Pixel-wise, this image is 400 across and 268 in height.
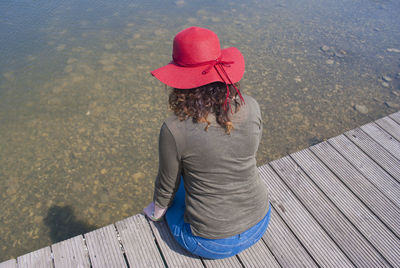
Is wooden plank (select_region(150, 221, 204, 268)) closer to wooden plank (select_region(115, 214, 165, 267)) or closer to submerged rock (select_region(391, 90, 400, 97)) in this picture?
wooden plank (select_region(115, 214, 165, 267))

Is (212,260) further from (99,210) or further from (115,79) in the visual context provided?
(115,79)

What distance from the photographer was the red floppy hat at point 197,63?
1502mm

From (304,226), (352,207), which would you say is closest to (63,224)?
(304,226)

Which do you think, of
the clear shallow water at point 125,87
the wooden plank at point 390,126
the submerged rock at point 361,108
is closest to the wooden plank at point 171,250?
the clear shallow water at point 125,87

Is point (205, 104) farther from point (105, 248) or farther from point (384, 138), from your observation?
point (384, 138)

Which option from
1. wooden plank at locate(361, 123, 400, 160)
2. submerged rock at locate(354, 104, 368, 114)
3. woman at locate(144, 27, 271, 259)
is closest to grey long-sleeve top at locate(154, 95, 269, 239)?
woman at locate(144, 27, 271, 259)

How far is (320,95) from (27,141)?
528 cm

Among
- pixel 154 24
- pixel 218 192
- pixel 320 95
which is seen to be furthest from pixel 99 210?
Result: pixel 154 24

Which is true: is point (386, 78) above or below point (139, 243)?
below

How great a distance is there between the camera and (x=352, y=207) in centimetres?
247

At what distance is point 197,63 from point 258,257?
1.49 metres

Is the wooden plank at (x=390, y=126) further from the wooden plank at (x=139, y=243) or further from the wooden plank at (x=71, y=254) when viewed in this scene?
the wooden plank at (x=71, y=254)

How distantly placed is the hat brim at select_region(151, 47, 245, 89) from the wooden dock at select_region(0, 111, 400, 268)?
1263 mm

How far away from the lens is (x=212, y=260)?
2.09 m
